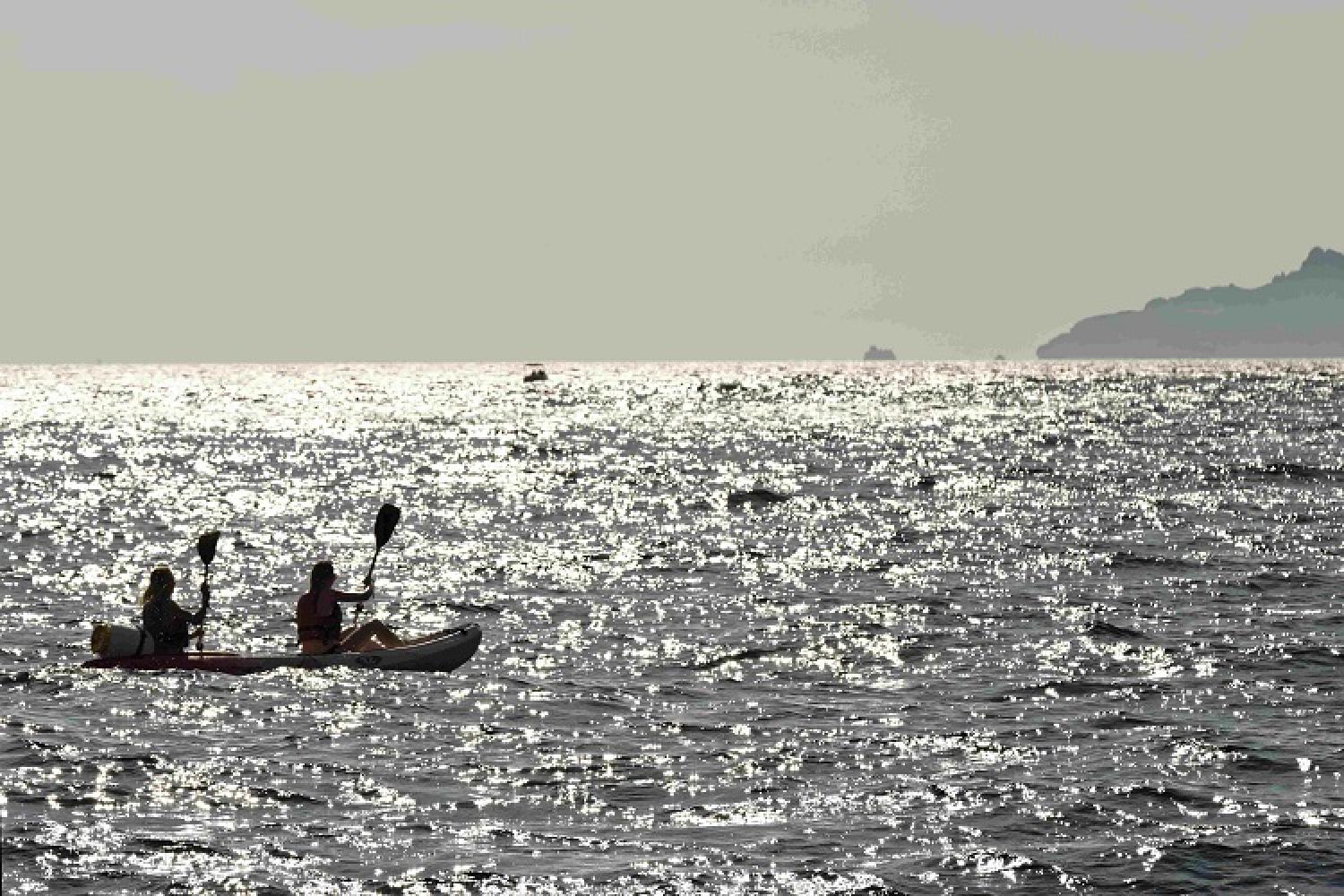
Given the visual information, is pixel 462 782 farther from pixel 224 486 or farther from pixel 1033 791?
pixel 224 486

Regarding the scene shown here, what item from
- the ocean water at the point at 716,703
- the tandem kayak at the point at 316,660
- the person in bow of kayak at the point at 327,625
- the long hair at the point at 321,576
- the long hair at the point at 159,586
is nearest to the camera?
the ocean water at the point at 716,703

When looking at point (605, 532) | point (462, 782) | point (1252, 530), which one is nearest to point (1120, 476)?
point (1252, 530)

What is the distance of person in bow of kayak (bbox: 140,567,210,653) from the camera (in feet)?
88.0

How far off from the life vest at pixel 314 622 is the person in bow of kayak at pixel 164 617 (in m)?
1.49

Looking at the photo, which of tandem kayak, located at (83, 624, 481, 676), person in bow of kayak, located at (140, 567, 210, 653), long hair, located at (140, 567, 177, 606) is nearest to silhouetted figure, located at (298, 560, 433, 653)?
tandem kayak, located at (83, 624, 481, 676)

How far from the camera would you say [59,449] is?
9619 centimetres

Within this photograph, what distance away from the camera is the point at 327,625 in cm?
2722

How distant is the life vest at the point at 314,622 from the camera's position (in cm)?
2716

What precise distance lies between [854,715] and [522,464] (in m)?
58.2

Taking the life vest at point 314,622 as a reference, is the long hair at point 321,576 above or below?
above

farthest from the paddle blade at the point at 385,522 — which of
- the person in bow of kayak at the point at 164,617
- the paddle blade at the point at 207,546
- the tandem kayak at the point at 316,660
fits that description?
the person in bow of kayak at the point at 164,617

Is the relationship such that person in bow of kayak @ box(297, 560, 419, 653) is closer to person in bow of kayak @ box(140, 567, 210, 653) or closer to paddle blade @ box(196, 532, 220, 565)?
person in bow of kayak @ box(140, 567, 210, 653)

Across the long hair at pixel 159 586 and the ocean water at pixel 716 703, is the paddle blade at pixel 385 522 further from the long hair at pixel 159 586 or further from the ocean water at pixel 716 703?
the long hair at pixel 159 586

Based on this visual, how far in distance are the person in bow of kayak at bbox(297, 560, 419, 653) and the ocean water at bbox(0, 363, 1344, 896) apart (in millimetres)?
726
